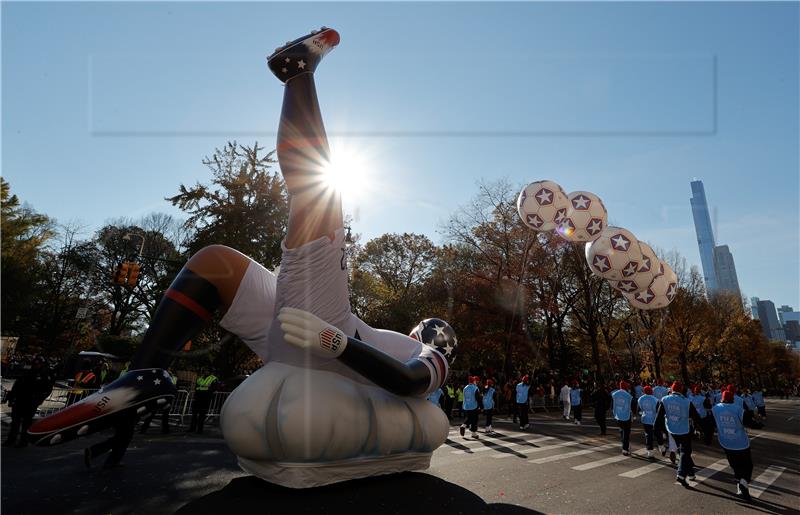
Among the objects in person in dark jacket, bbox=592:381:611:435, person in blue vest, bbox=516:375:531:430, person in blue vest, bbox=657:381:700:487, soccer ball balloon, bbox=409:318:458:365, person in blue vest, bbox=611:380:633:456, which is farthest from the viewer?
person in blue vest, bbox=516:375:531:430

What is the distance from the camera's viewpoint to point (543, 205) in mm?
14852

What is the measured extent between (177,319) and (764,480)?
10.7m

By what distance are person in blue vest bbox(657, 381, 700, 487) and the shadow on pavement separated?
4038mm

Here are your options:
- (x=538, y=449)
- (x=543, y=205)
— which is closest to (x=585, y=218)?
(x=543, y=205)

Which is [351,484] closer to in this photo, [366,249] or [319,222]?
[319,222]

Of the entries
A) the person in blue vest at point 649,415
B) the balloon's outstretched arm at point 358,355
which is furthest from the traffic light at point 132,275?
the person in blue vest at point 649,415

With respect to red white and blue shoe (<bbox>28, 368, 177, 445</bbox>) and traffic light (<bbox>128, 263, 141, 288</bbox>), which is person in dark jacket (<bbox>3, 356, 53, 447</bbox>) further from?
traffic light (<bbox>128, 263, 141, 288</bbox>)

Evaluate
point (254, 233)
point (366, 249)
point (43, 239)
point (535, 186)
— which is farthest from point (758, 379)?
point (43, 239)

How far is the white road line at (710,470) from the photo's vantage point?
26.2 ft

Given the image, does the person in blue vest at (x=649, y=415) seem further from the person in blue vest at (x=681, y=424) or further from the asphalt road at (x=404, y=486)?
the person in blue vest at (x=681, y=424)

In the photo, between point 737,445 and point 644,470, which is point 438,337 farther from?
point 644,470

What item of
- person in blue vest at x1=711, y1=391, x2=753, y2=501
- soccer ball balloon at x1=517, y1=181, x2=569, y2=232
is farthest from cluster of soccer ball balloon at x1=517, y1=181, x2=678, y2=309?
person in blue vest at x1=711, y1=391, x2=753, y2=501

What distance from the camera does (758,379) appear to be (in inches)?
2470

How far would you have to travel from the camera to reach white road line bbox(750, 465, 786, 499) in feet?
23.4
